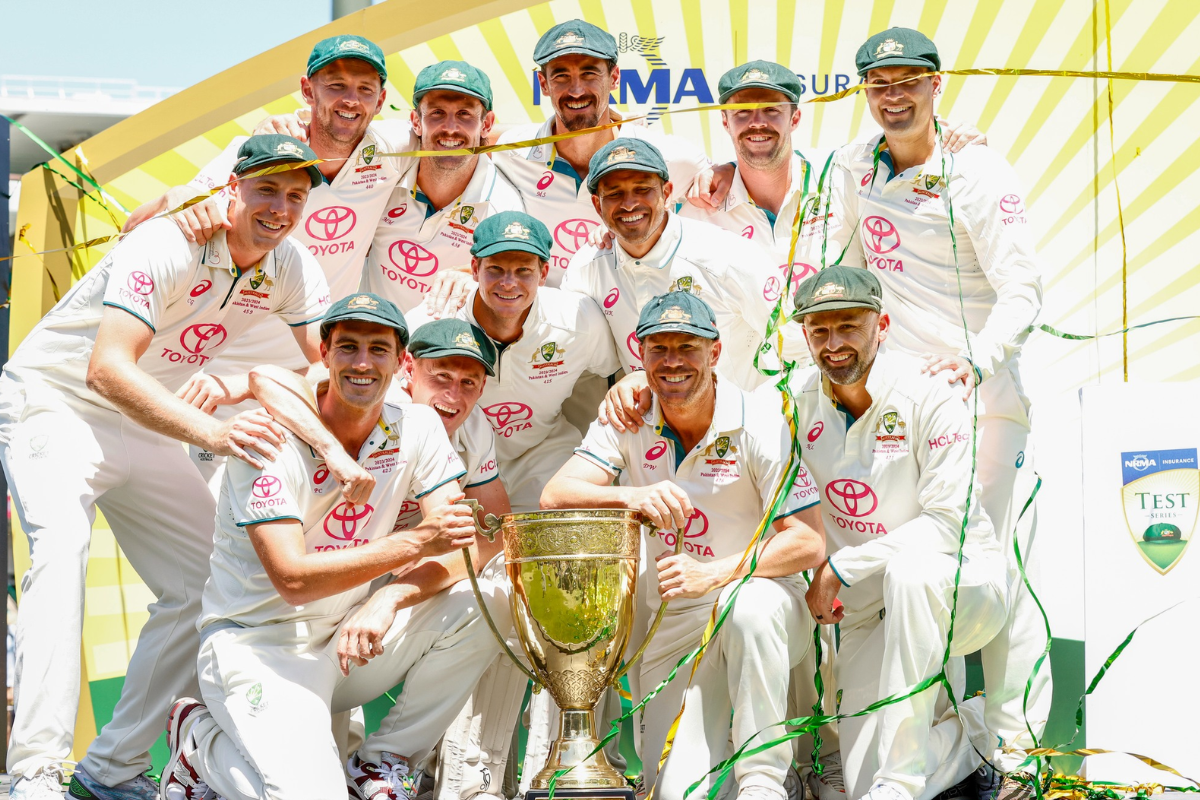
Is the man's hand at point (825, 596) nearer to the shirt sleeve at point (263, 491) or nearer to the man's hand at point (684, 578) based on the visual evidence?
the man's hand at point (684, 578)

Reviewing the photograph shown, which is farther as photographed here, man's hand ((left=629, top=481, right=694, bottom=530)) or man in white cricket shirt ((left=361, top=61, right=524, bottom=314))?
man in white cricket shirt ((left=361, top=61, right=524, bottom=314))

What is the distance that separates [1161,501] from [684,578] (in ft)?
5.77

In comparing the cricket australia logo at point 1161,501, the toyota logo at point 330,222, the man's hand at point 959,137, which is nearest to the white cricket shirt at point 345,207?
the toyota logo at point 330,222

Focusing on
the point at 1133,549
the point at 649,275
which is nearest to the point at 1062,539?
the point at 1133,549

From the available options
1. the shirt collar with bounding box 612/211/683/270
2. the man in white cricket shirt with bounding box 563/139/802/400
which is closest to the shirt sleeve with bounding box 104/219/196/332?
the man in white cricket shirt with bounding box 563/139/802/400

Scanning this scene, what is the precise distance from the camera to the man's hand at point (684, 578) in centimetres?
387

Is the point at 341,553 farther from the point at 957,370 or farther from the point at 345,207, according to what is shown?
the point at 957,370

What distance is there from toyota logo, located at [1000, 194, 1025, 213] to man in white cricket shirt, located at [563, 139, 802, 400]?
3.12 ft

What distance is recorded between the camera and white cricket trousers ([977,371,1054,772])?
4.30 m

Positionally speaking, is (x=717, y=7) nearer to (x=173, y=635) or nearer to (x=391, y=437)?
(x=391, y=437)

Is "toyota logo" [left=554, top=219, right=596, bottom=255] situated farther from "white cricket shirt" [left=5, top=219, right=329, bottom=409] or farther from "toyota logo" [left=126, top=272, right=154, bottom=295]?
"toyota logo" [left=126, top=272, right=154, bottom=295]

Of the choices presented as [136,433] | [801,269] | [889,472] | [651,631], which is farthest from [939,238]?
[136,433]

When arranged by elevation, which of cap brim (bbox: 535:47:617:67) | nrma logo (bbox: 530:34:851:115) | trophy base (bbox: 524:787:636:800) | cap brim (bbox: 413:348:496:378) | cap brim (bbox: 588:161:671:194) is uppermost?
nrma logo (bbox: 530:34:851:115)

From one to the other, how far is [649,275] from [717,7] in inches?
74.3
